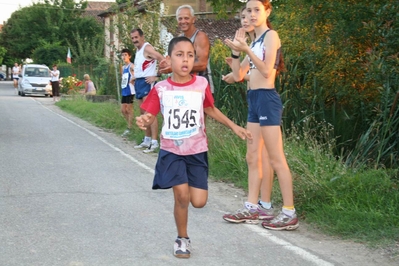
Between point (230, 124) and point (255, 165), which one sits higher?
point (230, 124)

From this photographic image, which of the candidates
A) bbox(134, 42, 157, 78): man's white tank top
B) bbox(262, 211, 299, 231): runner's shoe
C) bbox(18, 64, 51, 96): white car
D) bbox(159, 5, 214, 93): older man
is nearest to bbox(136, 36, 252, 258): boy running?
bbox(262, 211, 299, 231): runner's shoe

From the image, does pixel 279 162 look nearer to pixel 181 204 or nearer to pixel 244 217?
pixel 244 217

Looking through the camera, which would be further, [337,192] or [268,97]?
[337,192]

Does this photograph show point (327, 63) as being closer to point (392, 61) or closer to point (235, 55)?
point (392, 61)

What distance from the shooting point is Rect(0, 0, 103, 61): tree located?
72000 millimetres

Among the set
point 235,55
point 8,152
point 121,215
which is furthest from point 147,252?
point 8,152

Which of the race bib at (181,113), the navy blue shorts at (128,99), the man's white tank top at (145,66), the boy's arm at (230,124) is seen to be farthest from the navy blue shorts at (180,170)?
the navy blue shorts at (128,99)

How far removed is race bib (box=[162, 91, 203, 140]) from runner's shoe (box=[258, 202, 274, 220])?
5.16ft

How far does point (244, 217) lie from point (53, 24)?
6895cm

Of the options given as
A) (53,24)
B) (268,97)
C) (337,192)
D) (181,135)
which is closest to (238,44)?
(268,97)

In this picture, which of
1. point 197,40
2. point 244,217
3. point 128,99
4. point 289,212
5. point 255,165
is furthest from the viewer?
point 128,99

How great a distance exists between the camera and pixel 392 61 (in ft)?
29.0

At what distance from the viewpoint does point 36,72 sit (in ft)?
135

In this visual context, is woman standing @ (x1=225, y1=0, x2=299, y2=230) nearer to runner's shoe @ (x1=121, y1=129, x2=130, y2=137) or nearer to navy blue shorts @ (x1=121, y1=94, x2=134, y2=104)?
navy blue shorts @ (x1=121, y1=94, x2=134, y2=104)
